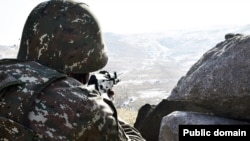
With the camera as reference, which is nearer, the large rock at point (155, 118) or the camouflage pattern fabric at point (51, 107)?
the camouflage pattern fabric at point (51, 107)

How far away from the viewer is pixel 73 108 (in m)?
2.91

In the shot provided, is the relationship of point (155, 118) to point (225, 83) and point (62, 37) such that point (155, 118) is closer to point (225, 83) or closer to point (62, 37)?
point (225, 83)

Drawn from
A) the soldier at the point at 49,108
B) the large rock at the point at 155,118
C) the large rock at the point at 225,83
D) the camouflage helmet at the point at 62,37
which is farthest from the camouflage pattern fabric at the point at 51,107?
the large rock at the point at 155,118

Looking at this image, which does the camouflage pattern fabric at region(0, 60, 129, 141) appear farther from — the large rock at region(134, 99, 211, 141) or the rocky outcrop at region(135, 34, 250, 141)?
the large rock at region(134, 99, 211, 141)

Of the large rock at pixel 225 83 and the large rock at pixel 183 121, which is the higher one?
the large rock at pixel 225 83

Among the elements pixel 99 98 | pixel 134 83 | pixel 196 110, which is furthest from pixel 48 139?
pixel 134 83

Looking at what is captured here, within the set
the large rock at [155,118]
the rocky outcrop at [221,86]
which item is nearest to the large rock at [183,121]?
the rocky outcrop at [221,86]

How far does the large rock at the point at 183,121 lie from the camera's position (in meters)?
6.98

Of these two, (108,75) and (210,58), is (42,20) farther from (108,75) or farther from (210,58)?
(210,58)

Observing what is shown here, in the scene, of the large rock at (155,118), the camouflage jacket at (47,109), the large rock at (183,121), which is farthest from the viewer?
the large rock at (155,118)

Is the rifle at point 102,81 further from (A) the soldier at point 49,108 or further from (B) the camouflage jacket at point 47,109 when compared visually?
(B) the camouflage jacket at point 47,109

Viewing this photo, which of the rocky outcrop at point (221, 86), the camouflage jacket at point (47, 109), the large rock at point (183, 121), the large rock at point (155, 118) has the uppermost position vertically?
the camouflage jacket at point (47, 109)

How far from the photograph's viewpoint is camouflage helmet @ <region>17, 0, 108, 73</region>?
147 inches

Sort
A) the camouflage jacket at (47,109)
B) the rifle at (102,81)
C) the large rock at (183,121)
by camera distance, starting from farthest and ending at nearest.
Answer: the large rock at (183,121)
the rifle at (102,81)
the camouflage jacket at (47,109)
